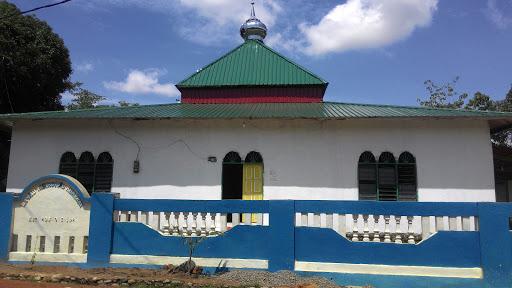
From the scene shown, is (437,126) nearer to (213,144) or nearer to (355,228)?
(355,228)

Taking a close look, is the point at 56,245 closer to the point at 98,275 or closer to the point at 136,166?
the point at 98,275

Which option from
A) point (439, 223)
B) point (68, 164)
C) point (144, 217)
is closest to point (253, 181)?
point (144, 217)

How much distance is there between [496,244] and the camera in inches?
215

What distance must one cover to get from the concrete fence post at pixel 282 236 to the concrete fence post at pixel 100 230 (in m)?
2.86

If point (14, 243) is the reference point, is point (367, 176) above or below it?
above

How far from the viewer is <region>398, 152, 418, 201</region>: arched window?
9039 millimetres

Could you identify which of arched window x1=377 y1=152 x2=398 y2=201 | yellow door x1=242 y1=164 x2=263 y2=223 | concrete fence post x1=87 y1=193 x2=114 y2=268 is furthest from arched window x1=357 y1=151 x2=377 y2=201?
concrete fence post x1=87 y1=193 x2=114 y2=268

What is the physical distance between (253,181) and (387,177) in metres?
3.49

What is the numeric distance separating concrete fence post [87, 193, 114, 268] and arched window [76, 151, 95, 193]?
399cm

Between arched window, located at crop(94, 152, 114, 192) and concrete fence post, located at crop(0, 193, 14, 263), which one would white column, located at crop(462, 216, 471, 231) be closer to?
concrete fence post, located at crop(0, 193, 14, 263)

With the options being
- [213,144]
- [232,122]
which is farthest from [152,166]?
[232,122]

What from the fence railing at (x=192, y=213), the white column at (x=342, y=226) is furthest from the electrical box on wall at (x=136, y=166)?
the white column at (x=342, y=226)

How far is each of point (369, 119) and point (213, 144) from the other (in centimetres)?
414

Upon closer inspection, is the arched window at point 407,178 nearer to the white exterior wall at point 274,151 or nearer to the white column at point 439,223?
the white exterior wall at point 274,151
